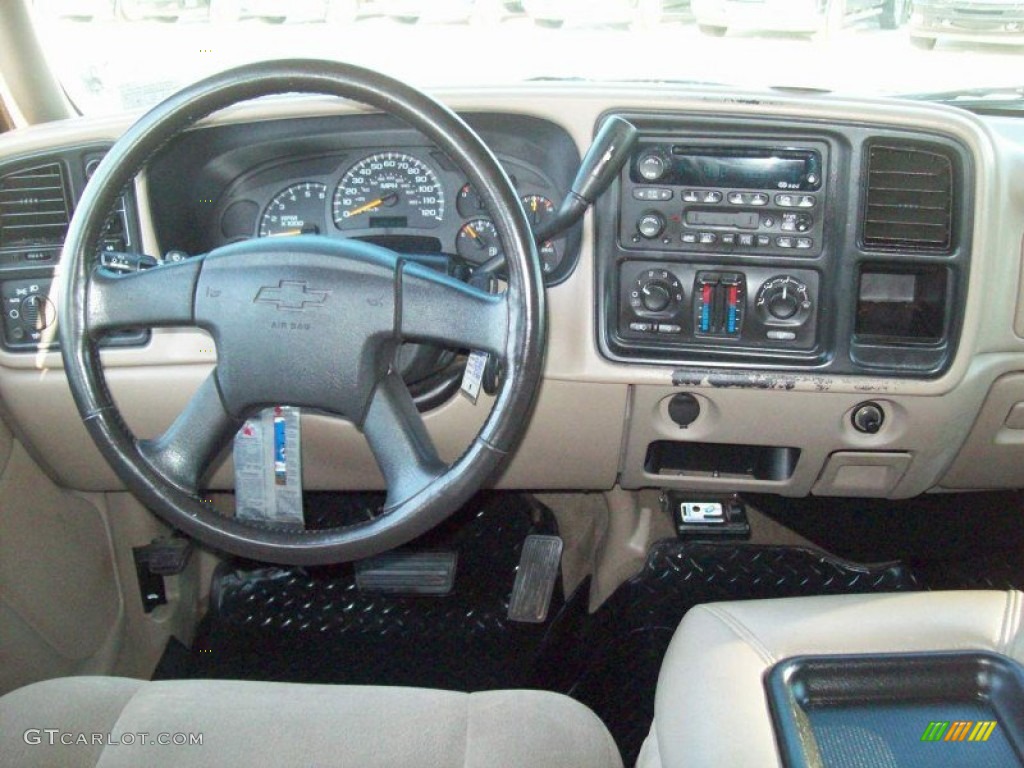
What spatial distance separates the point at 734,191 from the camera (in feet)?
5.29

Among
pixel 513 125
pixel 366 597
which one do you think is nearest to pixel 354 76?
pixel 513 125

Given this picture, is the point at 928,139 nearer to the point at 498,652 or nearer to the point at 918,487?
the point at 918,487

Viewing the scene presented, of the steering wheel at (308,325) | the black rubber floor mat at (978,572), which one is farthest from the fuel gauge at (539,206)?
the black rubber floor mat at (978,572)

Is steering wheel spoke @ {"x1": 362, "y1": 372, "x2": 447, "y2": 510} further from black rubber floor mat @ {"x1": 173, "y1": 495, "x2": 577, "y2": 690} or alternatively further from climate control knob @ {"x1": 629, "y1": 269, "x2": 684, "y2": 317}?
black rubber floor mat @ {"x1": 173, "y1": 495, "x2": 577, "y2": 690}

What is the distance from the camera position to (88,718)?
4.00ft

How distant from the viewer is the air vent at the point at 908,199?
1.60 m

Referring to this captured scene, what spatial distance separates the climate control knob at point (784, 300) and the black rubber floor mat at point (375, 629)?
2.90ft

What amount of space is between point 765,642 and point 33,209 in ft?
4.86

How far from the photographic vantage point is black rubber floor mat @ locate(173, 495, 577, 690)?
211cm

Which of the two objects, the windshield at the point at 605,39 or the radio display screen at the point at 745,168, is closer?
the radio display screen at the point at 745,168

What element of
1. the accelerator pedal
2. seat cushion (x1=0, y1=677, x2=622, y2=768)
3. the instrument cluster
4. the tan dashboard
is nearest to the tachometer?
the instrument cluster

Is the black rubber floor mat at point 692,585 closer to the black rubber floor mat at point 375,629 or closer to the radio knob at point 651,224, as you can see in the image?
the black rubber floor mat at point 375,629

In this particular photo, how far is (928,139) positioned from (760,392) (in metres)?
0.52

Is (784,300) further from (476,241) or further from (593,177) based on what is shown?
(476,241)
